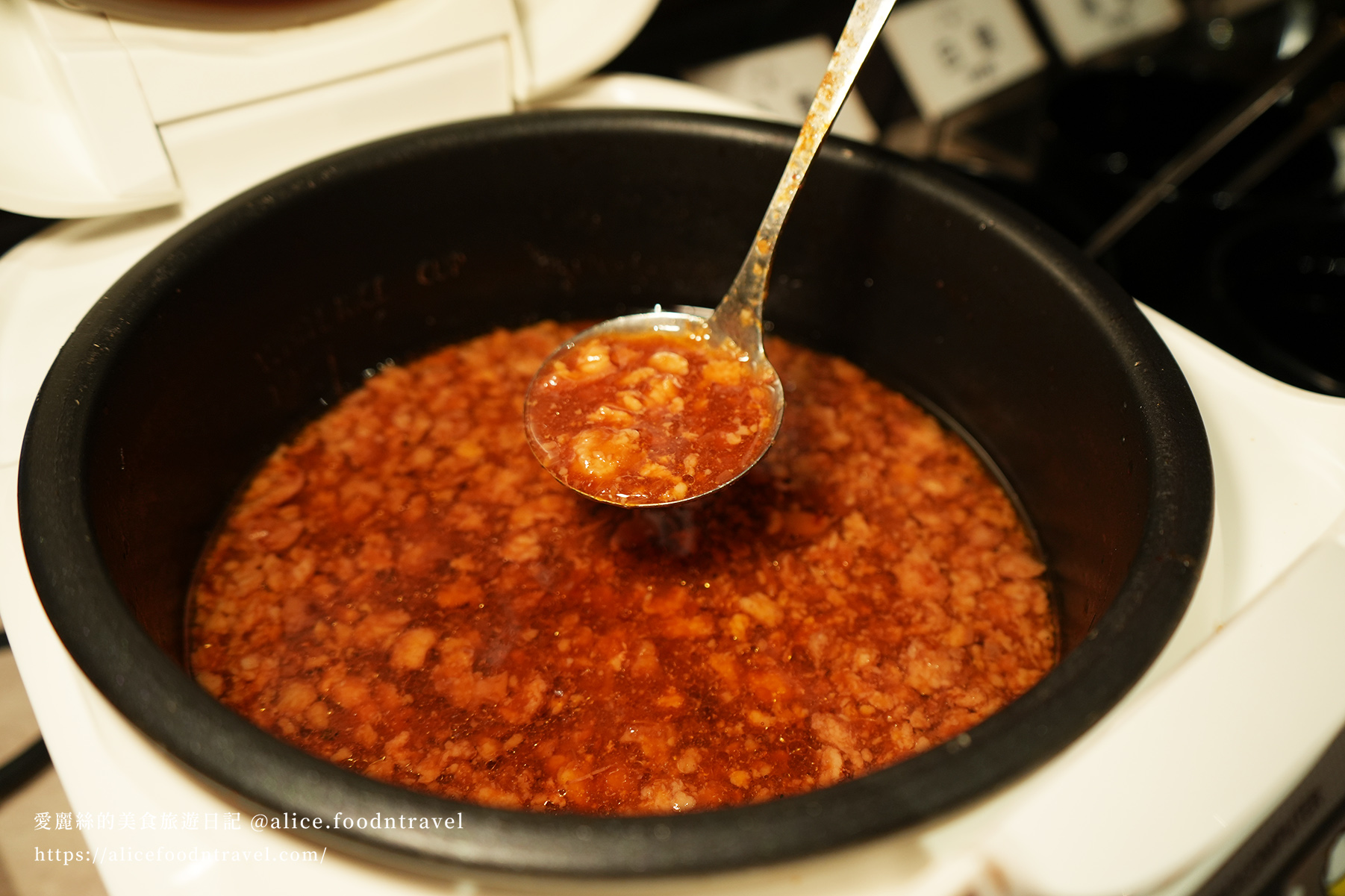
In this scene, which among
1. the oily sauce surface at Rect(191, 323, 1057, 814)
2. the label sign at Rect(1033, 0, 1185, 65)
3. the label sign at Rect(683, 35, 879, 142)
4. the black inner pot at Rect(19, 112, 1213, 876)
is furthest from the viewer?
the label sign at Rect(1033, 0, 1185, 65)

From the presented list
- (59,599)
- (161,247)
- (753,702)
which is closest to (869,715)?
(753,702)

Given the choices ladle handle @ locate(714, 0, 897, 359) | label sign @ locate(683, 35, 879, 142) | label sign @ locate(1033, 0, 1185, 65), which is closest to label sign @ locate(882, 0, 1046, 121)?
label sign @ locate(1033, 0, 1185, 65)

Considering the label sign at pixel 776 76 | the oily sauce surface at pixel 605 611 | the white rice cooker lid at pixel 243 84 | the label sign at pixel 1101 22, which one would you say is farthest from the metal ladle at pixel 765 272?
the label sign at pixel 1101 22

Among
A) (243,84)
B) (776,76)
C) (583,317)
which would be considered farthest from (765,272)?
(776,76)

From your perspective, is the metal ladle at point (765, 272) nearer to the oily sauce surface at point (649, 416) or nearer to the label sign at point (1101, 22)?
the oily sauce surface at point (649, 416)

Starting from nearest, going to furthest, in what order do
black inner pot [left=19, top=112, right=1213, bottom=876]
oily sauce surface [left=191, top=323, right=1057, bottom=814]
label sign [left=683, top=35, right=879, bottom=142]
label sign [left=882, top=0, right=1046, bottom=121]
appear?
black inner pot [left=19, top=112, right=1213, bottom=876], oily sauce surface [left=191, top=323, right=1057, bottom=814], label sign [left=683, top=35, right=879, bottom=142], label sign [left=882, top=0, right=1046, bottom=121]

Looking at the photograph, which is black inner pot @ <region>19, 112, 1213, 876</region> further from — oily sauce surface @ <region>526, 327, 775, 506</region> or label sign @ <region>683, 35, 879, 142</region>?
label sign @ <region>683, 35, 879, 142</region>
